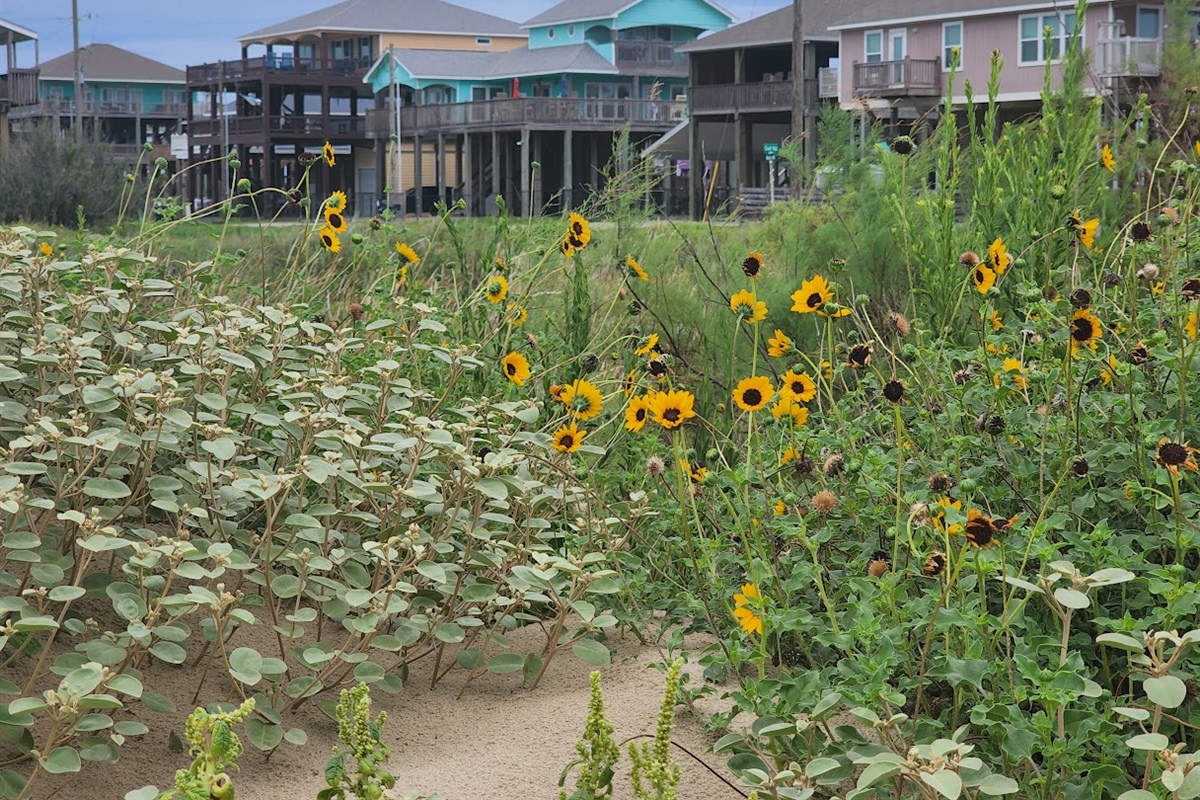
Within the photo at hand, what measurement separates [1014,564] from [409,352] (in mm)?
1879

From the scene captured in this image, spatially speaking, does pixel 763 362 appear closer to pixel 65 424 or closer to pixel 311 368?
pixel 311 368

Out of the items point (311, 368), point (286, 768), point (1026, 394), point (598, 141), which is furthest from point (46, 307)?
point (598, 141)

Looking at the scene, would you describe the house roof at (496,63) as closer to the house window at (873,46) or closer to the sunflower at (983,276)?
the house window at (873,46)

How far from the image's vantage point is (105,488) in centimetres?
272

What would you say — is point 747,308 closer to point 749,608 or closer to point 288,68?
point 749,608

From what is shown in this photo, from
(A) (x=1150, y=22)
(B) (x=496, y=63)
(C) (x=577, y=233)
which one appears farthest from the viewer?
(B) (x=496, y=63)

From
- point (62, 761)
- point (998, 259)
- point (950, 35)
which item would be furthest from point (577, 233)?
point (950, 35)

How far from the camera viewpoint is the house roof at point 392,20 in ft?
191

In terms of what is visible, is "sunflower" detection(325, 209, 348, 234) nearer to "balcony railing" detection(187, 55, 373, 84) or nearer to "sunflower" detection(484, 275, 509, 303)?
"sunflower" detection(484, 275, 509, 303)

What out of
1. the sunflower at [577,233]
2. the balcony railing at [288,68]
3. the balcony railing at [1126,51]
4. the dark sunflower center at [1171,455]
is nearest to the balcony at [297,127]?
the balcony railing at [288,68]

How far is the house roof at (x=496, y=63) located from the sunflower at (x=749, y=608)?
4941cm

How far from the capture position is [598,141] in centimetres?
5075

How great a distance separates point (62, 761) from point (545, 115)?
151ft

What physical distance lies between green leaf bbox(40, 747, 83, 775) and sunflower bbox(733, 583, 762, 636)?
3.75 ft
